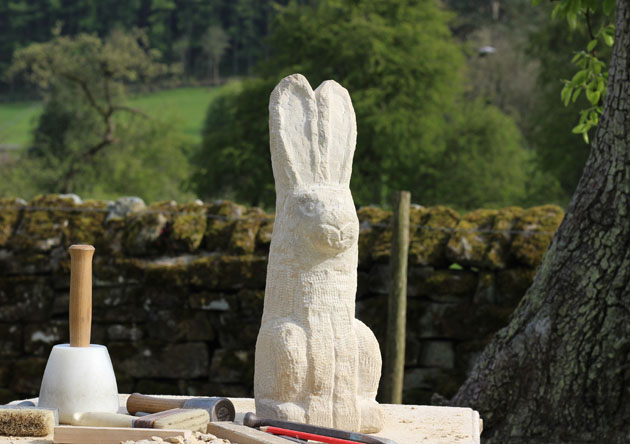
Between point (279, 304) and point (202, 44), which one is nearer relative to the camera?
point (279, 304)

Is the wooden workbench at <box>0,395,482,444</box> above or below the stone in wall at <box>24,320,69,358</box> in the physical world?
above

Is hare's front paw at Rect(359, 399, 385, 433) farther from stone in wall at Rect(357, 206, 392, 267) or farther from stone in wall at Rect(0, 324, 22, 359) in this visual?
stone in wall at Rect(0, 324, 22, 359)

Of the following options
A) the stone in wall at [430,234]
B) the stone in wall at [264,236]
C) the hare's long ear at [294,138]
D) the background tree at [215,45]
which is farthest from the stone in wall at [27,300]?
the background tree at [215,45]

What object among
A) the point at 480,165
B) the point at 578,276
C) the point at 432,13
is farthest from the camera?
the point at 432,13

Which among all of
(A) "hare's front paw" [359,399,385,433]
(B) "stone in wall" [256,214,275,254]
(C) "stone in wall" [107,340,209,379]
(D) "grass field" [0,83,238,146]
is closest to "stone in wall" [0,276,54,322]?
(C) "stone in wall" [107,340,209,379]

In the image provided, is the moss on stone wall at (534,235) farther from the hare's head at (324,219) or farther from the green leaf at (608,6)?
the hare's head at (324,219)

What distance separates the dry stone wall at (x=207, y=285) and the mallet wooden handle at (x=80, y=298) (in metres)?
3.60

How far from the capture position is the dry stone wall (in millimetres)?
6867

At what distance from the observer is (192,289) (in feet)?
23.5

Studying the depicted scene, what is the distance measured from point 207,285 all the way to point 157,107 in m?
31.5

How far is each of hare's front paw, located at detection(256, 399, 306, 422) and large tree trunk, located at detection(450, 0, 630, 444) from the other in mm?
2260

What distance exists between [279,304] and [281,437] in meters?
0.66

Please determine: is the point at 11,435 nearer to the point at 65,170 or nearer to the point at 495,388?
the point at 495,388

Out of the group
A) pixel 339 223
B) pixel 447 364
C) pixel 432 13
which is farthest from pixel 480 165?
pixel 339 223
